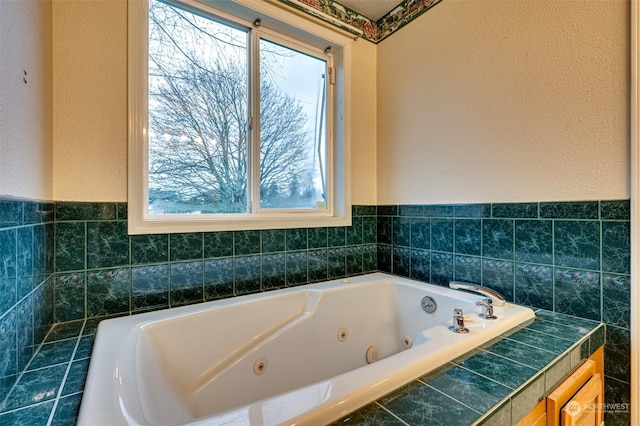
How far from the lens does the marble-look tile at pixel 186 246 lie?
1338 mm

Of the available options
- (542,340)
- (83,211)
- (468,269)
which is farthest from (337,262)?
(83,211)

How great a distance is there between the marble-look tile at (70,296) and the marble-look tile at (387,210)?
5.35 feet

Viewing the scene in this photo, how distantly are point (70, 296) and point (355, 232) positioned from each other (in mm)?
1471

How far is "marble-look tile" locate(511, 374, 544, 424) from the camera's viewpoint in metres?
0.69

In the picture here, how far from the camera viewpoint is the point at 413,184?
1.80 metres

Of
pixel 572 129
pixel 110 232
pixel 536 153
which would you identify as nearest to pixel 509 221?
pixel 536 153

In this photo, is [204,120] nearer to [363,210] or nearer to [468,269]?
[363,210]

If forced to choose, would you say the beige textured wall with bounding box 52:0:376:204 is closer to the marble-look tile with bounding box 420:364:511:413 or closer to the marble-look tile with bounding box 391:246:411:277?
the marble-look tile with bounding box 420:364:511:413

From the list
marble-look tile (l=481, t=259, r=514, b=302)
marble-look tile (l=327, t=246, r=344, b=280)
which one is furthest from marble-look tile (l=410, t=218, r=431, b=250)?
marble-look tile (l=327, t=246, r=344, b=280)

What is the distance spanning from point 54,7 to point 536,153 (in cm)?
203

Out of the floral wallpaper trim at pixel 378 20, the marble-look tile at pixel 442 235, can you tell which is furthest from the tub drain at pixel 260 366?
the floral wallpaper trim at pixel 378 20

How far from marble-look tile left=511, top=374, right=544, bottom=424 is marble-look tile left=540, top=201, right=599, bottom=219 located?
2.32 ft

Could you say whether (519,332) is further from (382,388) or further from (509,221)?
(382,388)

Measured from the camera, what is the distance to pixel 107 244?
1.21 meters
